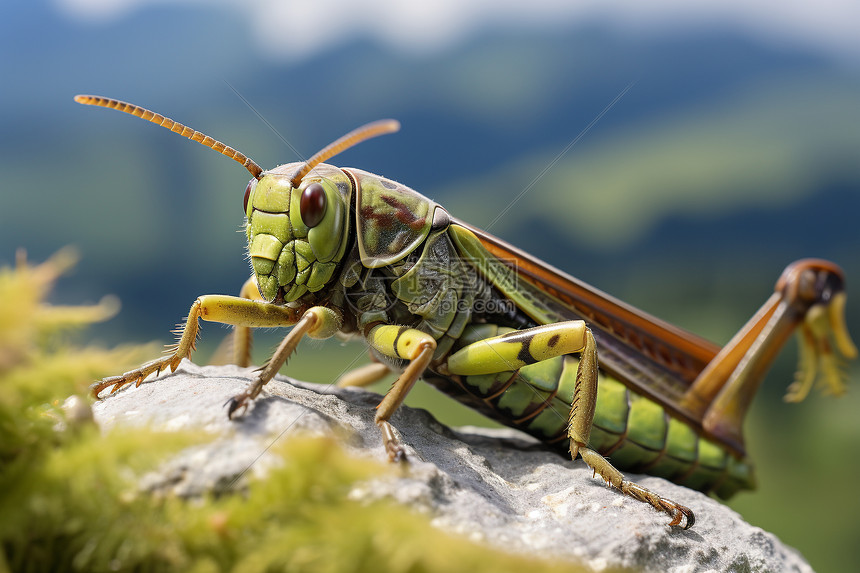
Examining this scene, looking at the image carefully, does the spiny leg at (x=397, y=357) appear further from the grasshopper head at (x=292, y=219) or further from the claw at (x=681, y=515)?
the claw at (x=681, y=515)

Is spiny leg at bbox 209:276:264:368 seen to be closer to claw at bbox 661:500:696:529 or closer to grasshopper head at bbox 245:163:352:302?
grasshopper head at bbox 245:163:352:302

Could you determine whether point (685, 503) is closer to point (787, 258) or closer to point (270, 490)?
point (270, 490)

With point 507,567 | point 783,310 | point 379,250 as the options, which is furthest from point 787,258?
point 507,567

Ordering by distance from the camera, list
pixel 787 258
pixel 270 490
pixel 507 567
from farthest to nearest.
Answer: pixel 787 258, pixel 270 490, pixel 507 567

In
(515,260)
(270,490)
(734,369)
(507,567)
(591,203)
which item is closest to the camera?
(507,567)

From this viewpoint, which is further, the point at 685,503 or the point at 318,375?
the point at 318,375

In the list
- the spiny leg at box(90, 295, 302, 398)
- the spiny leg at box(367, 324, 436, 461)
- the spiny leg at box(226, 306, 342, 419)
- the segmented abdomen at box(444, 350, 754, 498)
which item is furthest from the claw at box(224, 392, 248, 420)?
the segmented abdomen at box(444, 350, 754, 498)

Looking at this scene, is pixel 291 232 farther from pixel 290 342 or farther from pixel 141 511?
pixel 141 511

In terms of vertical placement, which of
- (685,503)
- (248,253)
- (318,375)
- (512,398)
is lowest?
(318,375)
